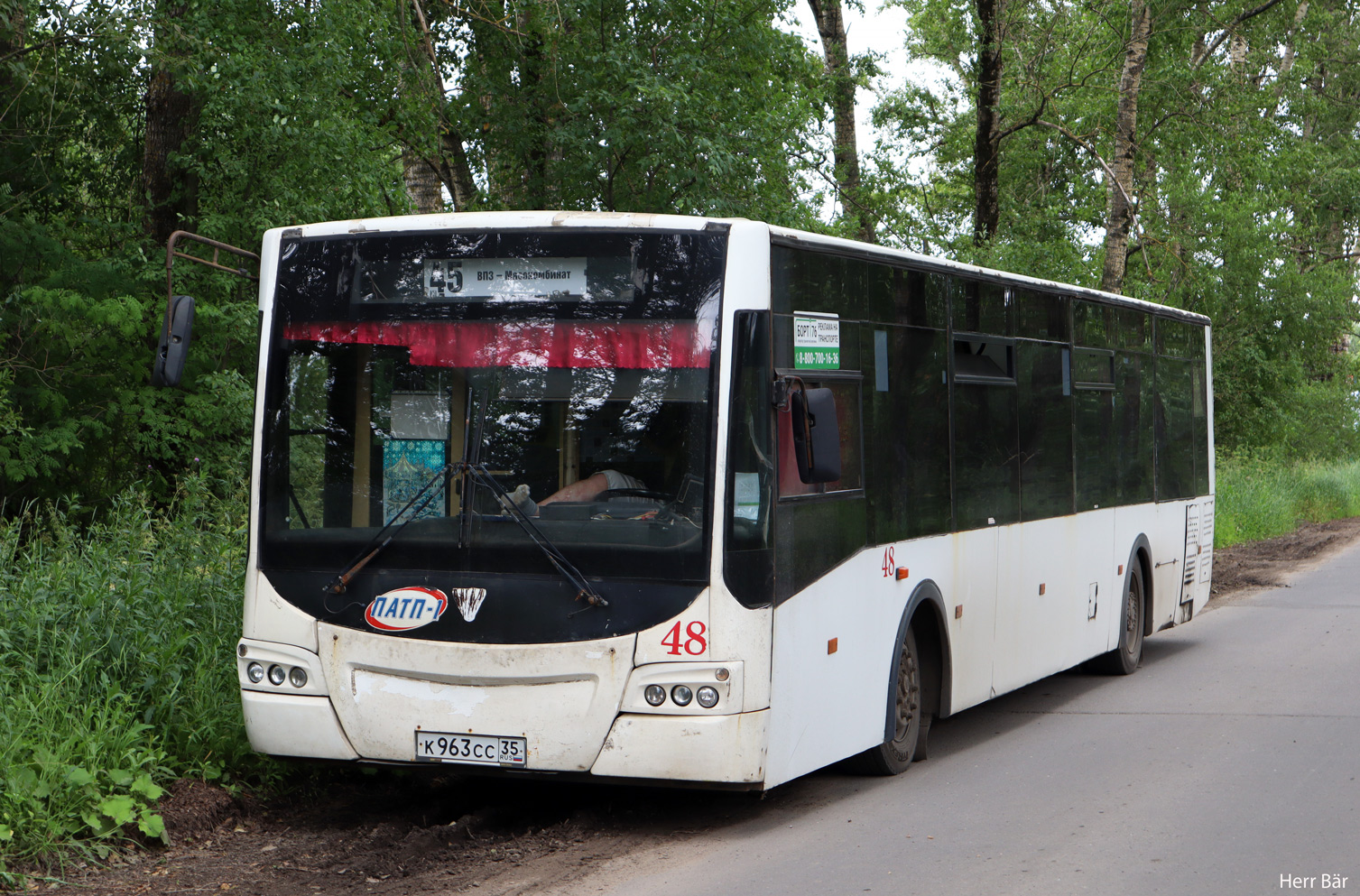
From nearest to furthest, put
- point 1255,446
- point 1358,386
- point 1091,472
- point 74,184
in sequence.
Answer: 1. point 1091,472
2. point 74,184
3. point 1255,446
4. point 1358,386

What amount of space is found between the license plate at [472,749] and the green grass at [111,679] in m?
1.17

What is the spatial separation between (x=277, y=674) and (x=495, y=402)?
167 centimetres

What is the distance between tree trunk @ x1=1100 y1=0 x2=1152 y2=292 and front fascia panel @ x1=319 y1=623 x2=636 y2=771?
64.1 ft

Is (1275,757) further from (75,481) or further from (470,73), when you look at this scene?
(470,73)

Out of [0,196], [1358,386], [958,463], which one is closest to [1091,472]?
[958,463]

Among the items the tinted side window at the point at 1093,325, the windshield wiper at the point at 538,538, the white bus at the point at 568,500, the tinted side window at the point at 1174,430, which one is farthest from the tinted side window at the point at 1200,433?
the windshield wiper at the point at 538,538

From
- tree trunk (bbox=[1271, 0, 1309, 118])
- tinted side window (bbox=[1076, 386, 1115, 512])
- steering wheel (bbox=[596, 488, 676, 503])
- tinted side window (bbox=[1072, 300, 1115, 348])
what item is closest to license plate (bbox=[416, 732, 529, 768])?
steering wheel (bbox=[596, 488, 676, 503])

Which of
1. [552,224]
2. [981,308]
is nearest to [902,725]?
[981,308]

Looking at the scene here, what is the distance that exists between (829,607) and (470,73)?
13.3 m

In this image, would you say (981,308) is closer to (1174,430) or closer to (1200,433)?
(1174,430)

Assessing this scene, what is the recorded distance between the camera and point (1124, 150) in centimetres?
2431

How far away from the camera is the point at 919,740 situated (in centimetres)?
848

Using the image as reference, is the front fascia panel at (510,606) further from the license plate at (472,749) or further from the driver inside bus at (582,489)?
the license plate at (472,749)

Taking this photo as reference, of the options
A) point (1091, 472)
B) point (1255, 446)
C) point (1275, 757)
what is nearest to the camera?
point (1275, 757)
